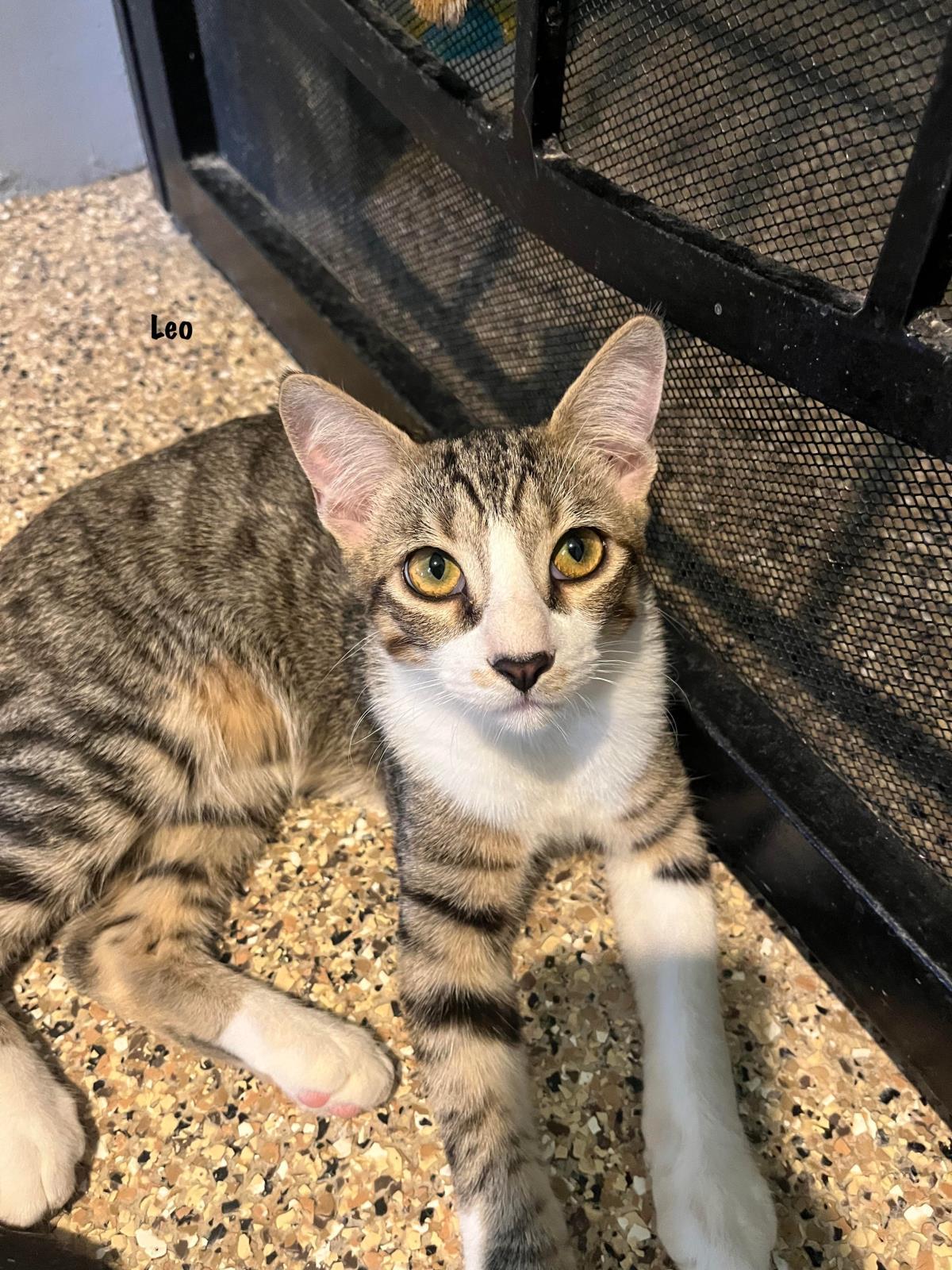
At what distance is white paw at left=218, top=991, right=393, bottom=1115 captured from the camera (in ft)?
3.94

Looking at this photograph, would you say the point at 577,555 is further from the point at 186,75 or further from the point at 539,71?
the point at 186,75

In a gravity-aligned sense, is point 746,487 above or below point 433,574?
below

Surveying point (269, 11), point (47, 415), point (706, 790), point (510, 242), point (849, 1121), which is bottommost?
point (849, 1121)

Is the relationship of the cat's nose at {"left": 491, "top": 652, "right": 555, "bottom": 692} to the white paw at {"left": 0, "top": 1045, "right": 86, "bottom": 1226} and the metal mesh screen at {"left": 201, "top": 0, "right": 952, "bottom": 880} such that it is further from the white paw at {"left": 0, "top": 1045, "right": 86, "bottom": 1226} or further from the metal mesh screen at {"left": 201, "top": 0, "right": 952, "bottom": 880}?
the white paw at {"left": 0, "top": 1045, "right": 86, "bottom": 1226}

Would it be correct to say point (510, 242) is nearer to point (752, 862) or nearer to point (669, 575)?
point (669, 575)

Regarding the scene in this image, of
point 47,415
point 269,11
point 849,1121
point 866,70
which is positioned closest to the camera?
point 866,70

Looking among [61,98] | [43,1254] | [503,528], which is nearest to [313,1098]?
[43,1254]

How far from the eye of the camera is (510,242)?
1613 mm

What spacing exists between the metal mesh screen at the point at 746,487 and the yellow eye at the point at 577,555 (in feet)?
1.26

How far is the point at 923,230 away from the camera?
2.70ft

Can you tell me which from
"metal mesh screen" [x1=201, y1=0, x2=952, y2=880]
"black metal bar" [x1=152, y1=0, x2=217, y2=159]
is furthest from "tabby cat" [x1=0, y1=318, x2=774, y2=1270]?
"black metal bar" [x1=152, y1=0, x2=217, y2=159]

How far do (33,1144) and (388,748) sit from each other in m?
0.66

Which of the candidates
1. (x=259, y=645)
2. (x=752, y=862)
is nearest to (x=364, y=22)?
(x=259, y=645)

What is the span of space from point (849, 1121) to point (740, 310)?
3.42 ft
